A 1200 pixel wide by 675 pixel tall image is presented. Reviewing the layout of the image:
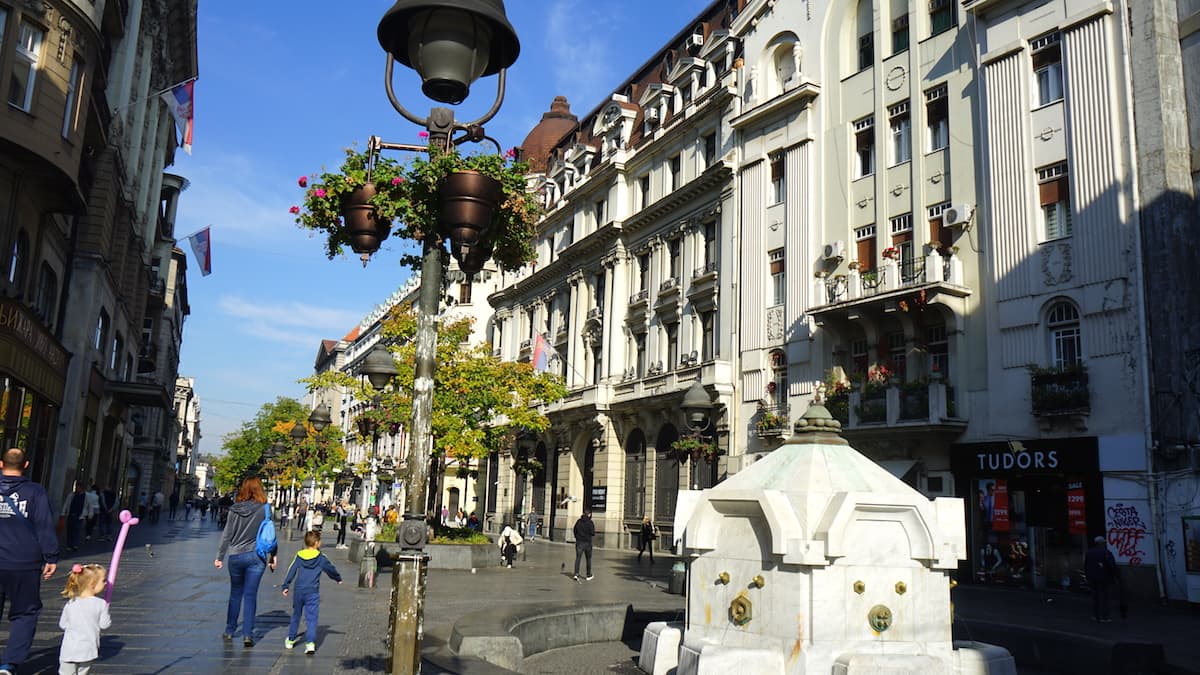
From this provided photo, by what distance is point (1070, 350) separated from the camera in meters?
22.2

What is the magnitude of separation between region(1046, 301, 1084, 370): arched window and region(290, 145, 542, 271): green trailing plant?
17.8 meters

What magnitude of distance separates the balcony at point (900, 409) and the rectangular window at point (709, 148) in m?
13.3

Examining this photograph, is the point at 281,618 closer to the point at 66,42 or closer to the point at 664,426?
the point at 66,42

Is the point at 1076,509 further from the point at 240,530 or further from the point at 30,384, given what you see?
the point at 30,384

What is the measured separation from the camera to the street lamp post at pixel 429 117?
565 centimetres

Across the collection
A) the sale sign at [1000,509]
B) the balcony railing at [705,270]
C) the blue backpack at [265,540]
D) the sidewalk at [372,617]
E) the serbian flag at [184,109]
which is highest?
the serbian flag at [184,109]

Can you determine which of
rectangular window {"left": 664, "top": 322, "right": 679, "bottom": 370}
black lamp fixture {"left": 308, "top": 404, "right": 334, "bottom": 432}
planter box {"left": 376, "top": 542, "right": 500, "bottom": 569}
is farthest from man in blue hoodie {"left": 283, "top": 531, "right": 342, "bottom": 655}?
rectangular window {"left": 664, "top": 322, "right": 679, "bottom": 370}

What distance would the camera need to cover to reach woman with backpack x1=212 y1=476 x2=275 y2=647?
32.6 feet

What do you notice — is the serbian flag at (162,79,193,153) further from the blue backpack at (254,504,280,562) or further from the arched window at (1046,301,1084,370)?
the arched window at (1046,301,1084,370)

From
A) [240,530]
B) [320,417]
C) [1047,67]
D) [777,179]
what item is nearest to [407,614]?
[240,530]

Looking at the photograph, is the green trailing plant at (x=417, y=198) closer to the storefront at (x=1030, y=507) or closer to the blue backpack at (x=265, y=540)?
the blue backpack at (x=265, y=540)

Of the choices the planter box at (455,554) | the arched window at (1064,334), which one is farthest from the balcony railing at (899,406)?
the planter box at (455,554)

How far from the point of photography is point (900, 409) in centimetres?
2486

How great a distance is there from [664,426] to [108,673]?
30.1 metres
